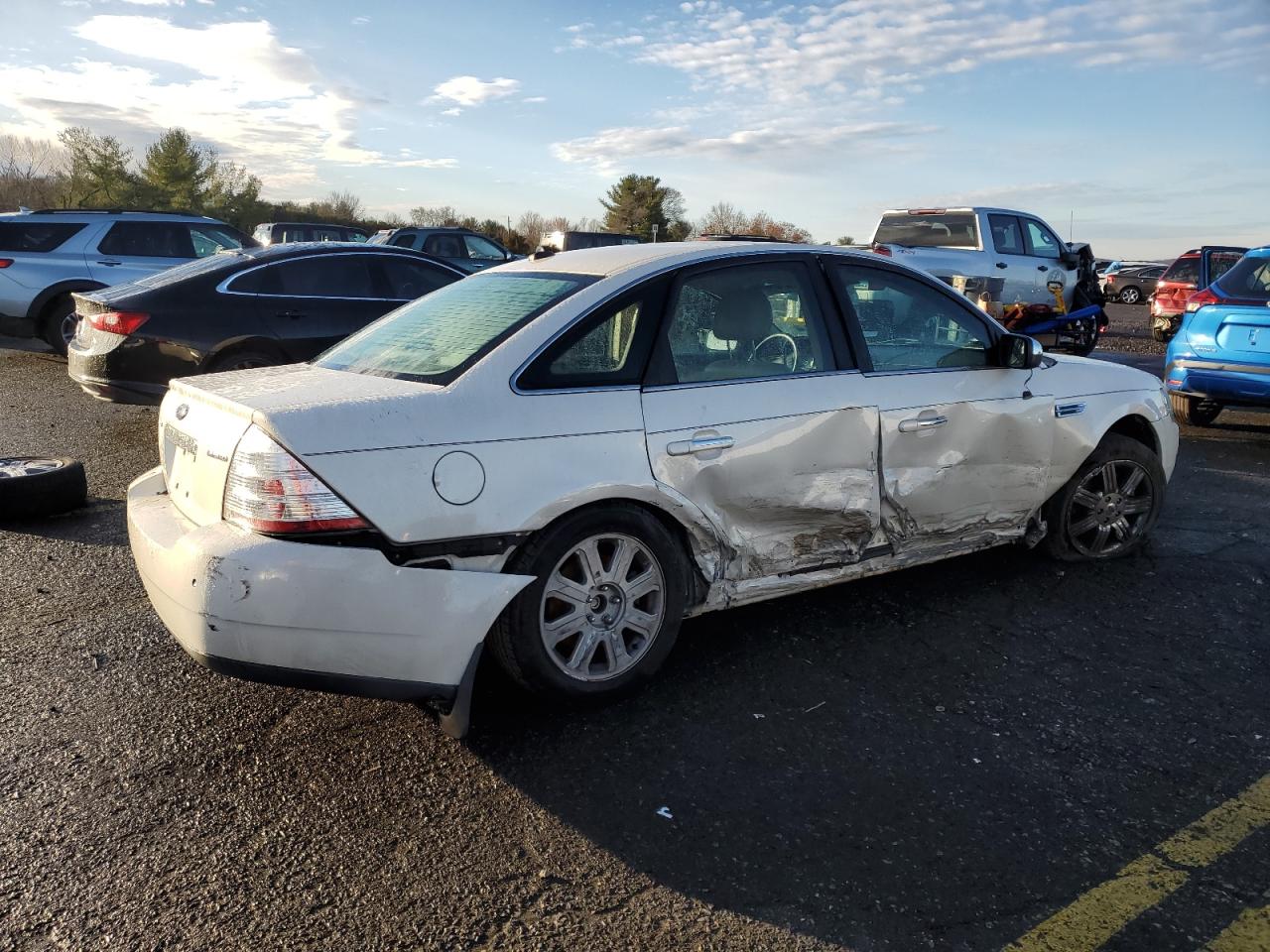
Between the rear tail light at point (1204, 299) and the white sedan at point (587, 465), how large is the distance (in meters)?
4.74

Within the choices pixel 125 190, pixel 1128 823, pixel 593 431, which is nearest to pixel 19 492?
pixel 593 431

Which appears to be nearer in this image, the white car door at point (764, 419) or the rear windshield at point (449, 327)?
the rear windshield at point (449, 327)

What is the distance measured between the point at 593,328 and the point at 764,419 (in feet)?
2.41

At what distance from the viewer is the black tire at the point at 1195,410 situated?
981cm

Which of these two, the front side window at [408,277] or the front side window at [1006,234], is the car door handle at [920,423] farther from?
the front side window at [1006,234]

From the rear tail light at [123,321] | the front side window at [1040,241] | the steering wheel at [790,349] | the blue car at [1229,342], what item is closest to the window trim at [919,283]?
the steering wheel at [790,349]

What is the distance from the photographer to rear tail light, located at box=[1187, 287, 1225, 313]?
8.73 m

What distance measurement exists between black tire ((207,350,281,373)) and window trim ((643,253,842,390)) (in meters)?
4.80

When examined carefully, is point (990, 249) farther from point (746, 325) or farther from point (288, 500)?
point (288, 500)

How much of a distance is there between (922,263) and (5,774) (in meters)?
12.6

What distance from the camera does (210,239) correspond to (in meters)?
13.1

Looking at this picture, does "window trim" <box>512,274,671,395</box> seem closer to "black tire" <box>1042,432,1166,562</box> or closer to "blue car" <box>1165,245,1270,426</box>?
"black tire" <box>1042,432,1166,562</box>

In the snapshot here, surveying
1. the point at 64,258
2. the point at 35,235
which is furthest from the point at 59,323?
the point at 35,235

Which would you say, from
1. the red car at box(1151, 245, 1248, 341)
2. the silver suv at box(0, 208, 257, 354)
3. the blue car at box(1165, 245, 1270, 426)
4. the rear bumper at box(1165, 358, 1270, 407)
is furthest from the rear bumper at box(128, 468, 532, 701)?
the red car at box(1151, 245, 1248, 341)
